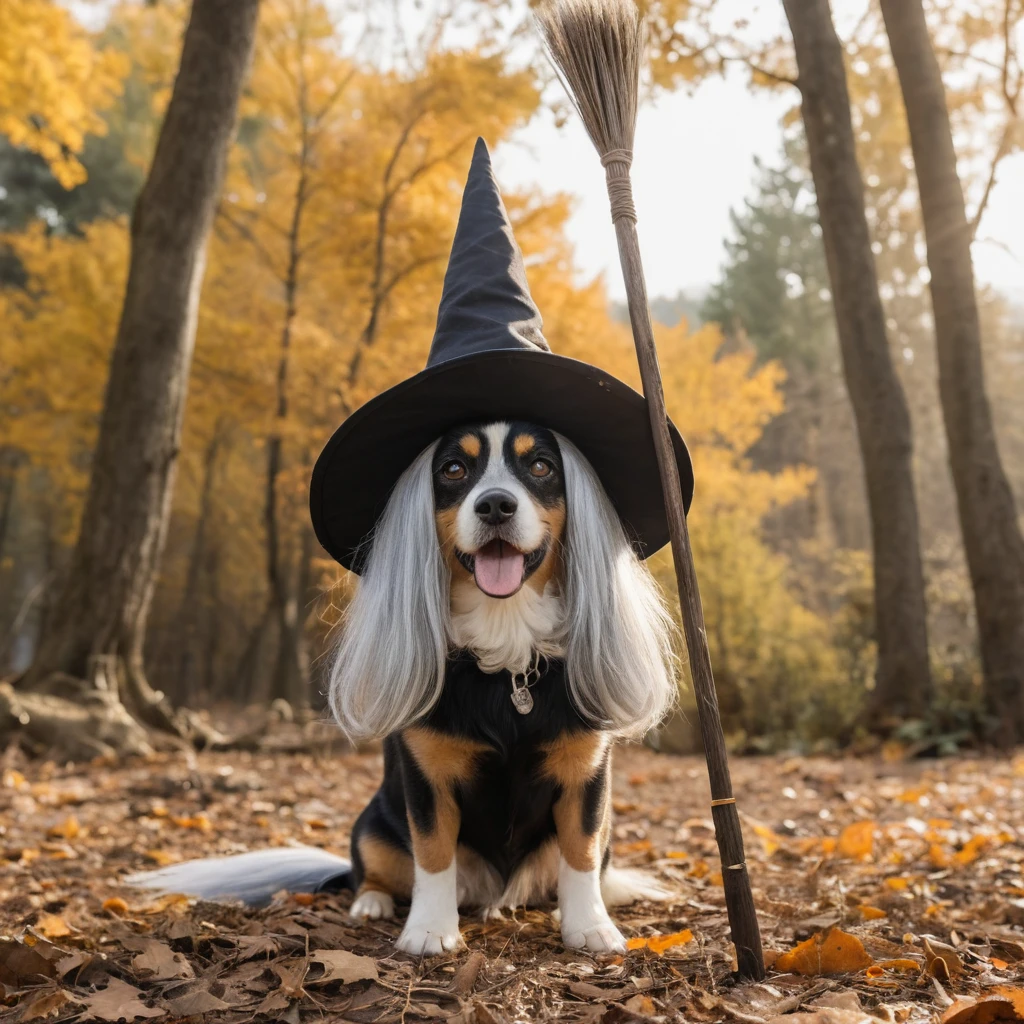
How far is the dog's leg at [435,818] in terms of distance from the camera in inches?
93.1

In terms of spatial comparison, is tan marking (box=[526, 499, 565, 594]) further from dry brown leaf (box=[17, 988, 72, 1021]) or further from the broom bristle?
dry brown leaf (box=[17, 988, 72, 1021])

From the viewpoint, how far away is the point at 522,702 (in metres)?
2.38

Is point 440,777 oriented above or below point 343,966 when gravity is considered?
above

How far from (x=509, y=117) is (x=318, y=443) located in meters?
4.64

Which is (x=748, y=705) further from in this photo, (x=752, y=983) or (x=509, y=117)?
(x=752, y=983)

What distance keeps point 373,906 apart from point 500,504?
51.5 inches

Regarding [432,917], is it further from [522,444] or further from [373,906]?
[522,444]

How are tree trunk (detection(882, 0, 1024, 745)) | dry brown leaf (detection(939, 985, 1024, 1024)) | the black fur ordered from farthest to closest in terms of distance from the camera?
tree trunk (detection(882, 0, 1024, 745)) → the black fur → dry brown leaf (detection(939, 985, 1024, 1024))

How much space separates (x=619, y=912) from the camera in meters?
2.83

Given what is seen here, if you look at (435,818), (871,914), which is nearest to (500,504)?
(435,818)

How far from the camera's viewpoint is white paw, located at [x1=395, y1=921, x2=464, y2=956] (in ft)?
7.45

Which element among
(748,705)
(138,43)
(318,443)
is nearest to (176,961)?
(748,705)

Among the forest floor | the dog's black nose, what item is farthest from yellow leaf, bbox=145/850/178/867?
the dog's black nose

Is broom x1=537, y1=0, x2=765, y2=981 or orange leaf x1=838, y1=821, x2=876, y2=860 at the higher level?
broom x1=537, y1=0, x2=765, y2=981
